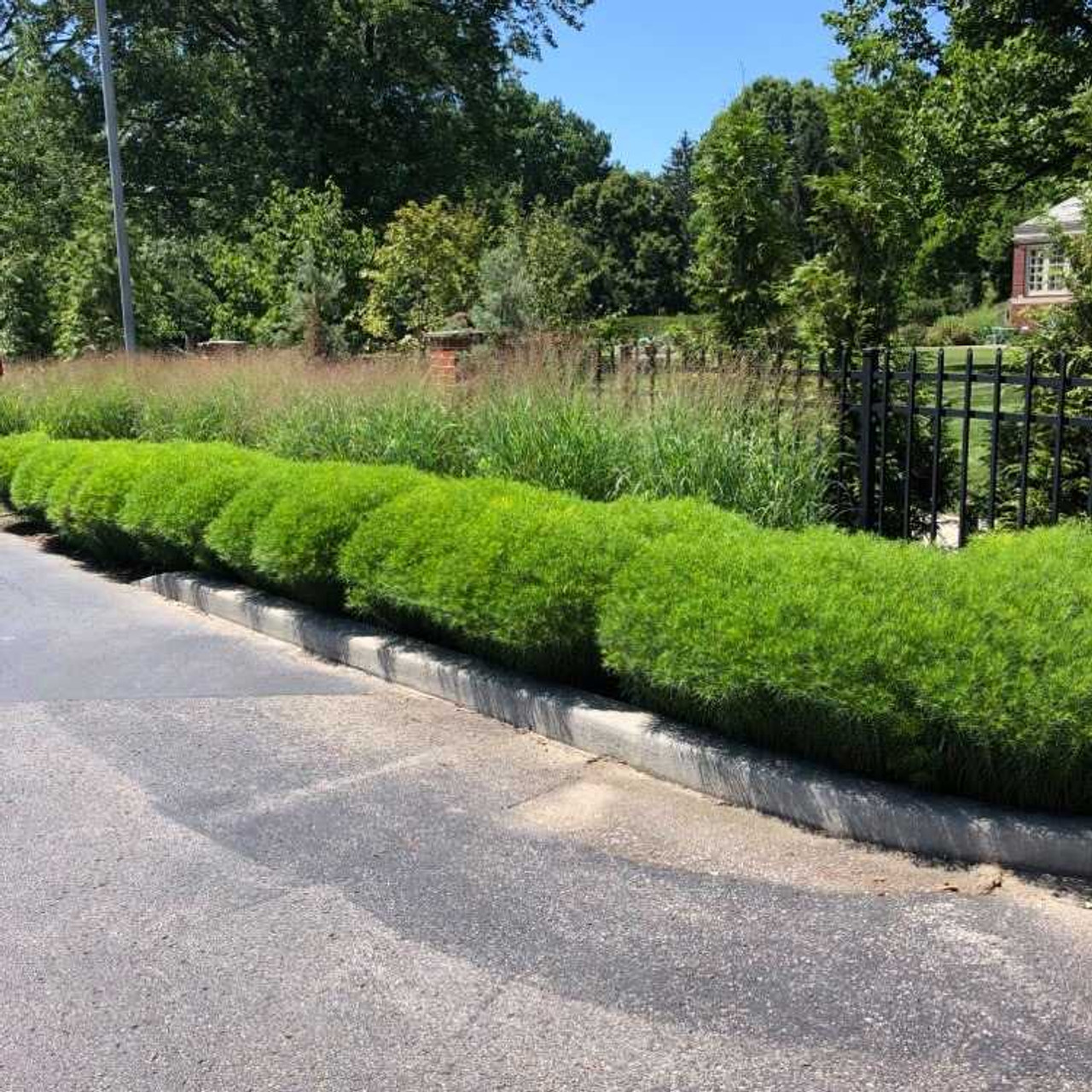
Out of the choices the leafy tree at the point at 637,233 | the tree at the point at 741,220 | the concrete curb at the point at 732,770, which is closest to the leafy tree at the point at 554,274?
the tree at the point at 741,220

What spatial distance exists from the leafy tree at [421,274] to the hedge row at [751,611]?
31.5 feet

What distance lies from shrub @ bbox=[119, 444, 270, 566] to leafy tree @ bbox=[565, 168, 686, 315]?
55640 millimetres

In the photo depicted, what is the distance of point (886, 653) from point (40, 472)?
341 inches

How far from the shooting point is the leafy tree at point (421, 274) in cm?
1614

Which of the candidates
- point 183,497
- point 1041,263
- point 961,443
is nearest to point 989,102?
point 1041,263

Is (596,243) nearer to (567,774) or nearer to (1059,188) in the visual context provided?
(1059,188)

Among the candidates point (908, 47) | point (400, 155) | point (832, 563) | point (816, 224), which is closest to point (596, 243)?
point (400, 155)

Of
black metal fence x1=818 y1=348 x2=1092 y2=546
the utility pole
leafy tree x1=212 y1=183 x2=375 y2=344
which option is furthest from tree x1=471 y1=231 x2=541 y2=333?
black metal fence x1=818 y1=348 x2=1092 y2=546

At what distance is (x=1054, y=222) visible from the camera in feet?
23.0

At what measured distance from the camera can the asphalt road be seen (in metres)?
2.85

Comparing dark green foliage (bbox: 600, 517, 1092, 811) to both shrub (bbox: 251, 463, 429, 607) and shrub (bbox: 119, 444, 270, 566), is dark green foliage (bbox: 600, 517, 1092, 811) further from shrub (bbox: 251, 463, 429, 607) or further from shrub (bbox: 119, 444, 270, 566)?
shrub (bbox: 119, 444, 270, 566)

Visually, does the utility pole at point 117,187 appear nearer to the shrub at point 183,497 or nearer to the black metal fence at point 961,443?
the shrub at point 183,497

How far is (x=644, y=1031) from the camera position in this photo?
2955 millimetres

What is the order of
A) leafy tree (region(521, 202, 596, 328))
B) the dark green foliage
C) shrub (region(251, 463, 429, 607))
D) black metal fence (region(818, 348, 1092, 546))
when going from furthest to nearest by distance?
leafy tree (region(521, 202, 596, 328)) < shrub (region(251, 463, 429, 607)) < black metal fence (region(818, 348, 1092, 546)) < the dark green foliage
